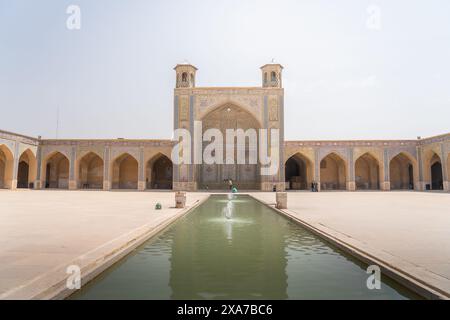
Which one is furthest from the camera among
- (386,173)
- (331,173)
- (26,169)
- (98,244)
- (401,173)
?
(26,169)

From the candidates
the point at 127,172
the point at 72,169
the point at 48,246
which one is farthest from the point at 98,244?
the point at 127,172

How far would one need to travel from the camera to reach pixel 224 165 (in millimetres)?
26203

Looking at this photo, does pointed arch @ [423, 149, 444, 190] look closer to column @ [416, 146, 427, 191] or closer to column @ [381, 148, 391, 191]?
column @ [416, 146, 427, 191]

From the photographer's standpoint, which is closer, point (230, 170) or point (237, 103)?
point (237, 103)

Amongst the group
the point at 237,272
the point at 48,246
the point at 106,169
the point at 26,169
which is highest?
the point at 26,169

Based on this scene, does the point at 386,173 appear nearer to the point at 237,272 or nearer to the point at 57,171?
the point at 237,272

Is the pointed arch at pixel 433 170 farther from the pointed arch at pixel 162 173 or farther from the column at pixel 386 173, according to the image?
the pointed arch at pixel 162 173

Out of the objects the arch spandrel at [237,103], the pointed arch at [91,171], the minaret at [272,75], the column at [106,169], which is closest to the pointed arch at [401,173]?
the minaret at [272,75]

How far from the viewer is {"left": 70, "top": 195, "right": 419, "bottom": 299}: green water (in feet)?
8.61

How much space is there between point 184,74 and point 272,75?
6.68 meters

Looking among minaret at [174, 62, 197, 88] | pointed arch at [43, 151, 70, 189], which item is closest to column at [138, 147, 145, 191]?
minaret at [174, 62, 197, 88]

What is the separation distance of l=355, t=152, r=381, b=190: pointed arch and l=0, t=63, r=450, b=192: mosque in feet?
0.25

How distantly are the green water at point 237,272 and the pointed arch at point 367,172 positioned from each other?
24.2 metres

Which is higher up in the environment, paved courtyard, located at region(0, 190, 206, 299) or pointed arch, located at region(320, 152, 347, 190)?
pointed arch, located at region(320, 152, 347, 190)
